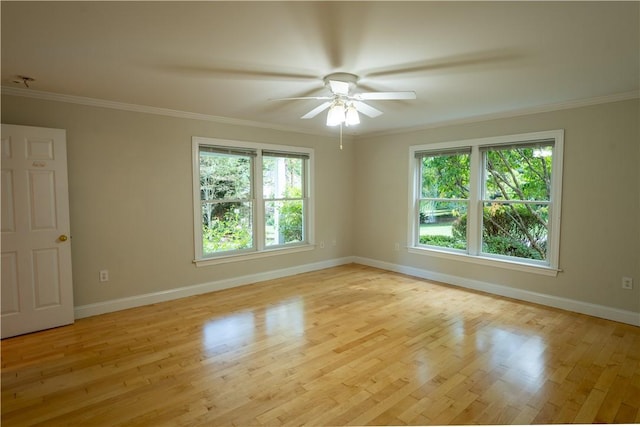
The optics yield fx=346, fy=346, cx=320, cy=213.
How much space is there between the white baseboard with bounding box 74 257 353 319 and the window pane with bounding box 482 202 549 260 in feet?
8.61

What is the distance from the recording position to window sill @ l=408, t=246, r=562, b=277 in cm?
409

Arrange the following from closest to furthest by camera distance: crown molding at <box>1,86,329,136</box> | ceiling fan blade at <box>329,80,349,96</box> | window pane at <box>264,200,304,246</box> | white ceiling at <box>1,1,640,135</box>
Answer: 1. white ceiling at <box>1,1,640,135</box>
2. ceiling fan blade at <box>329,80,349,96</box>
3. crown molding at <box>1,86,329,136</box>
4. window pane at <box>264,200,304,246</box>

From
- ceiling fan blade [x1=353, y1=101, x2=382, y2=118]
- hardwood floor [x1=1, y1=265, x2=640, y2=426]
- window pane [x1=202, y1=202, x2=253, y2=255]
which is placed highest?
ceiling fan blade [x1=353, y1=101, x2=382, y2=118]

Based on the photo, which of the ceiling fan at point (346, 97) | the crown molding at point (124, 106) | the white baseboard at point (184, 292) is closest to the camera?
the ceiling fan at point (346, 97)

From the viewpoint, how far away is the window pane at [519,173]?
414cm

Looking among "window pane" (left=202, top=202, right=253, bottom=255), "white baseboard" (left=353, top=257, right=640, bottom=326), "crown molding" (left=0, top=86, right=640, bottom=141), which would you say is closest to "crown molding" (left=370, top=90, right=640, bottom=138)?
"crown molding" (left=0, top=86, right=640, bottom=141)

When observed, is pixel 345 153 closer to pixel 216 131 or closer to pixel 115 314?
pixel 216 131

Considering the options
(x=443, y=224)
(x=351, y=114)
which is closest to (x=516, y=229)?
(x=443, y=224)

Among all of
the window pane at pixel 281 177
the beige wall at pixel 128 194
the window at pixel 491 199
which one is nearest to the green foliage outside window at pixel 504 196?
the window at pixel 491 199

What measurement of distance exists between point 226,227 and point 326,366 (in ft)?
8.87

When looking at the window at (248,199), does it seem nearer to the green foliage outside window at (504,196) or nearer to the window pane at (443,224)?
the window pane at (443,224)

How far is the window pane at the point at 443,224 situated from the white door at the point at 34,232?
457 cm

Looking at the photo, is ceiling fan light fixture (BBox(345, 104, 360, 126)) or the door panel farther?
the door panel

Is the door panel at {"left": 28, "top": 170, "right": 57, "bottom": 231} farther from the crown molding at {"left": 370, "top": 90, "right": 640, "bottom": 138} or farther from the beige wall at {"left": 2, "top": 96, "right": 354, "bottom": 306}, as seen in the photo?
the crown molding at {"left": 370, "top": 90, "right": 640, "bottom": 138}
